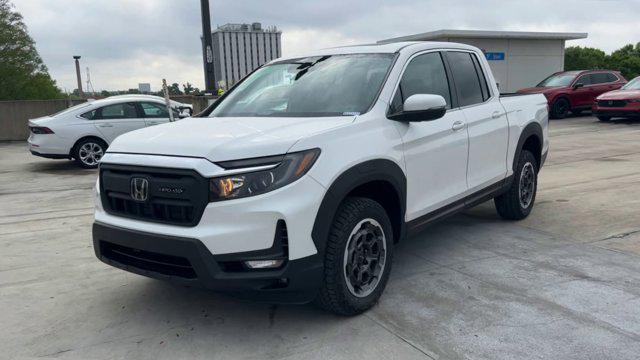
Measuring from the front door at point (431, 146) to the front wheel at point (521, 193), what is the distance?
4.10 ft

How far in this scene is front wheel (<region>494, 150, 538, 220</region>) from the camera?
574 centimetres

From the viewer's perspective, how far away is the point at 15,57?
4906 cm

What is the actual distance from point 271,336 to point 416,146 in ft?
5.63

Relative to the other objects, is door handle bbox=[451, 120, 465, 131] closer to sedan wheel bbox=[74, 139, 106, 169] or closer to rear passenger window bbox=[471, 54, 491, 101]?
rear passenger window bbox=[471, 54, 491, 101]

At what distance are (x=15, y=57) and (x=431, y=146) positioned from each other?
54.1m

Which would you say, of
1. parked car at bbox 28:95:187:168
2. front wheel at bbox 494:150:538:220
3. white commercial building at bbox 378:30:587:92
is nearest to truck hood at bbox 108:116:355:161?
front wheel at bbox 494:150:538:220

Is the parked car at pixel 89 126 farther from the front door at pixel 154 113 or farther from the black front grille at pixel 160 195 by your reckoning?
the black front grille at pixel 160 195

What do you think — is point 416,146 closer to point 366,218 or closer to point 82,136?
point 366,218

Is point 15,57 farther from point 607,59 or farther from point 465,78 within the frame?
point 607,59

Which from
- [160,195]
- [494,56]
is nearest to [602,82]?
[494,56]

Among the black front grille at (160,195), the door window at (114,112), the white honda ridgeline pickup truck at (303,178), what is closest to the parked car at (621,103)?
the door window at (114,112)

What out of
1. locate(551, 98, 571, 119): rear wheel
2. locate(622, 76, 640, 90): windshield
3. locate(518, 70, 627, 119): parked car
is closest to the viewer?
locate(622, 76, 640, 90): windshield

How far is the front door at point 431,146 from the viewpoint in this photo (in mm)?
4047

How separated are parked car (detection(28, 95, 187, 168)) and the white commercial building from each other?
1649cm
